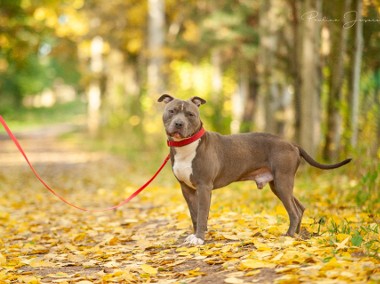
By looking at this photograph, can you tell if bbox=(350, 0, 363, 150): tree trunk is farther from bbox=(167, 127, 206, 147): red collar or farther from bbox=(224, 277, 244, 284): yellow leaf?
bbox=(224, 277, 244, 284): yellow leaf

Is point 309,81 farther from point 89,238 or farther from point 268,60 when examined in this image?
point 89,238

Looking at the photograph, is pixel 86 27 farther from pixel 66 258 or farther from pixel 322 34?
pixel 66 258

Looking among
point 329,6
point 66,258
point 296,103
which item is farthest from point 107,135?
point 66,258

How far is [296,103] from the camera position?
606 inches

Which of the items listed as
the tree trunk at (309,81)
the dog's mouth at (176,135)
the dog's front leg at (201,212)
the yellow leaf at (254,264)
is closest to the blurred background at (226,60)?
the tree trunk at (309,81)

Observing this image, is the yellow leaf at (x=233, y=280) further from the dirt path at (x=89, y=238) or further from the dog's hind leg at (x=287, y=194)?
the dog's hind leg at (x=287, y=194)

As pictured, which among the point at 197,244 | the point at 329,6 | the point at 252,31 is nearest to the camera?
the point at 197,244

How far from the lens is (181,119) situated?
6.00 meters

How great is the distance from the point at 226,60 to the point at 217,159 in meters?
26.0

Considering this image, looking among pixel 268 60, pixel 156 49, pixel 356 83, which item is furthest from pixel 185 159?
pixel 156 49

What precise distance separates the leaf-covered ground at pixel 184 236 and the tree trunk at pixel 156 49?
9.44 metres

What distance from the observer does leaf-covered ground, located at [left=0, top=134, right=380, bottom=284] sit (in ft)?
16.4

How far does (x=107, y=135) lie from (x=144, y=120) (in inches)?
344

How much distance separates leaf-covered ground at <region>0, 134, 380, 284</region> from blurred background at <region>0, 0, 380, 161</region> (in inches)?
72.2
